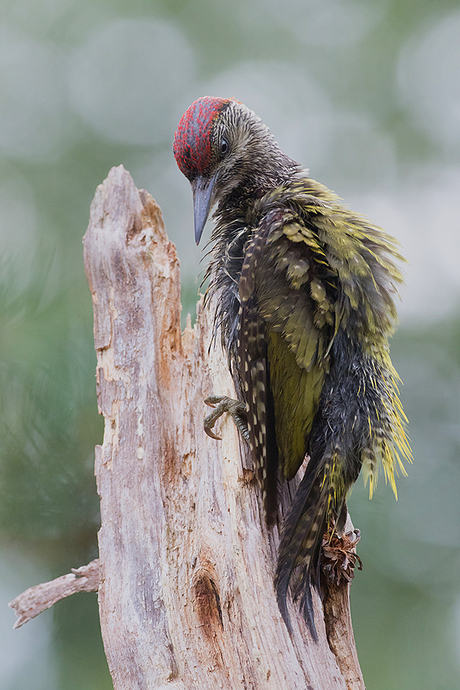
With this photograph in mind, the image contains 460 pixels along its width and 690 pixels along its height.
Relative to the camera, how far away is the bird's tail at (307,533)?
3.61 feet

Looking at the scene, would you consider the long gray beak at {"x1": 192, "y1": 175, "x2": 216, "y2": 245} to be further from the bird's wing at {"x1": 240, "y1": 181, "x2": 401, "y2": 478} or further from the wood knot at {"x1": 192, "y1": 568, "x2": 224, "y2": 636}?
the wood knot at {"x1": 192, "y1": 568, "x2": 224, "y2": 636}

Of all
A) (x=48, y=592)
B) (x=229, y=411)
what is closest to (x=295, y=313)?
(x=229, y=411)

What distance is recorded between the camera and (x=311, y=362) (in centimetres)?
118

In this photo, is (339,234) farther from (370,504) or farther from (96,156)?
(96,156)

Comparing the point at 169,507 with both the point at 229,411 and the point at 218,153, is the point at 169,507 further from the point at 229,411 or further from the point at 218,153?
the point at 218,153

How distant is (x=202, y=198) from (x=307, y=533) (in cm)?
95

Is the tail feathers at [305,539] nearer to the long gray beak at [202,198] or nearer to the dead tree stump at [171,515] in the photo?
the dead tree stump at [171,515]

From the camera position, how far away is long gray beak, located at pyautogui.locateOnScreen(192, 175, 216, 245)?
1.40 m

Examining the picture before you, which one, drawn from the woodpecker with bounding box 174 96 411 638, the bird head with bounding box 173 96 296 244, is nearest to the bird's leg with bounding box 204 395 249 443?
the woodpecker with bounding box 174 96 411 638

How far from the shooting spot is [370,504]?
6.40 ft

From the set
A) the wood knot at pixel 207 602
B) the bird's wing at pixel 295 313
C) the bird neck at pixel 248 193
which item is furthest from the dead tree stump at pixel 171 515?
the bird neck at pixel 248 193

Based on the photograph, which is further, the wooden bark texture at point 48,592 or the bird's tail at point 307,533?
the wooden bark texture at point 48,592

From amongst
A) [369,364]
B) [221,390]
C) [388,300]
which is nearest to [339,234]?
[388,300]

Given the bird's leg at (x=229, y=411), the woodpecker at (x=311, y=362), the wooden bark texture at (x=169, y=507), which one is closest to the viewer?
the wooden bark texture at (x=169, y=507)
